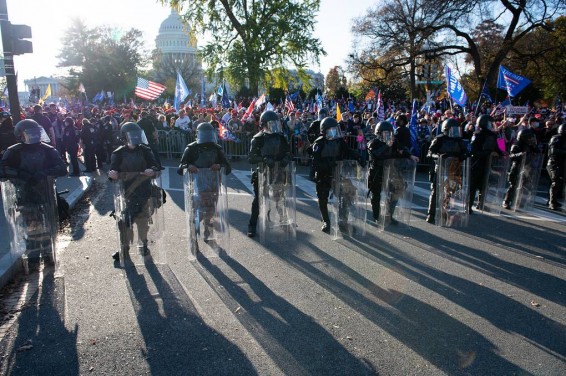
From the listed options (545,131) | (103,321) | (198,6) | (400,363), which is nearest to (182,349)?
(103,321)

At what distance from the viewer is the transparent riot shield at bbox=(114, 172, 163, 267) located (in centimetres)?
559

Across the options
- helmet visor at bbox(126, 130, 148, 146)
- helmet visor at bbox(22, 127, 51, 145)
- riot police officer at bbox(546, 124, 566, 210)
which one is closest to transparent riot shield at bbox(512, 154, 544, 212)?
riot police officer at bbox(546, 124, 566, 210)

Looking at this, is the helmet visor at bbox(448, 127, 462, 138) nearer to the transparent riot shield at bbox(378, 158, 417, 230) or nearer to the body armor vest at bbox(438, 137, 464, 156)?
the body armor vest at bbox(438, 137, 464, 156)

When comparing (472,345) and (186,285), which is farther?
(186,285)

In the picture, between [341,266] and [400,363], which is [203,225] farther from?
[400,363]

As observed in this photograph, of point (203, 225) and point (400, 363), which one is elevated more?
point (203, 225)

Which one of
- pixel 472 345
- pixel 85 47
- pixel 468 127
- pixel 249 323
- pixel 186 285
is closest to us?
pixel 472 345

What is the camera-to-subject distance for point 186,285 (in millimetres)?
5113

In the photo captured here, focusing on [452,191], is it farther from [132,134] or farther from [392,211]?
[132,134]

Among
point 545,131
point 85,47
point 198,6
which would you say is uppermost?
→ point 85,47

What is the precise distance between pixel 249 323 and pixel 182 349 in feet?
2.37

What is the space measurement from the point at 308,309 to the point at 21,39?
23.4 ft

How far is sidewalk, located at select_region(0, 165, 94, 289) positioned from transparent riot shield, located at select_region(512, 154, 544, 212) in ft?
28.9

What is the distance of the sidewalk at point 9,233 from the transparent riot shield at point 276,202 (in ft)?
10.9
